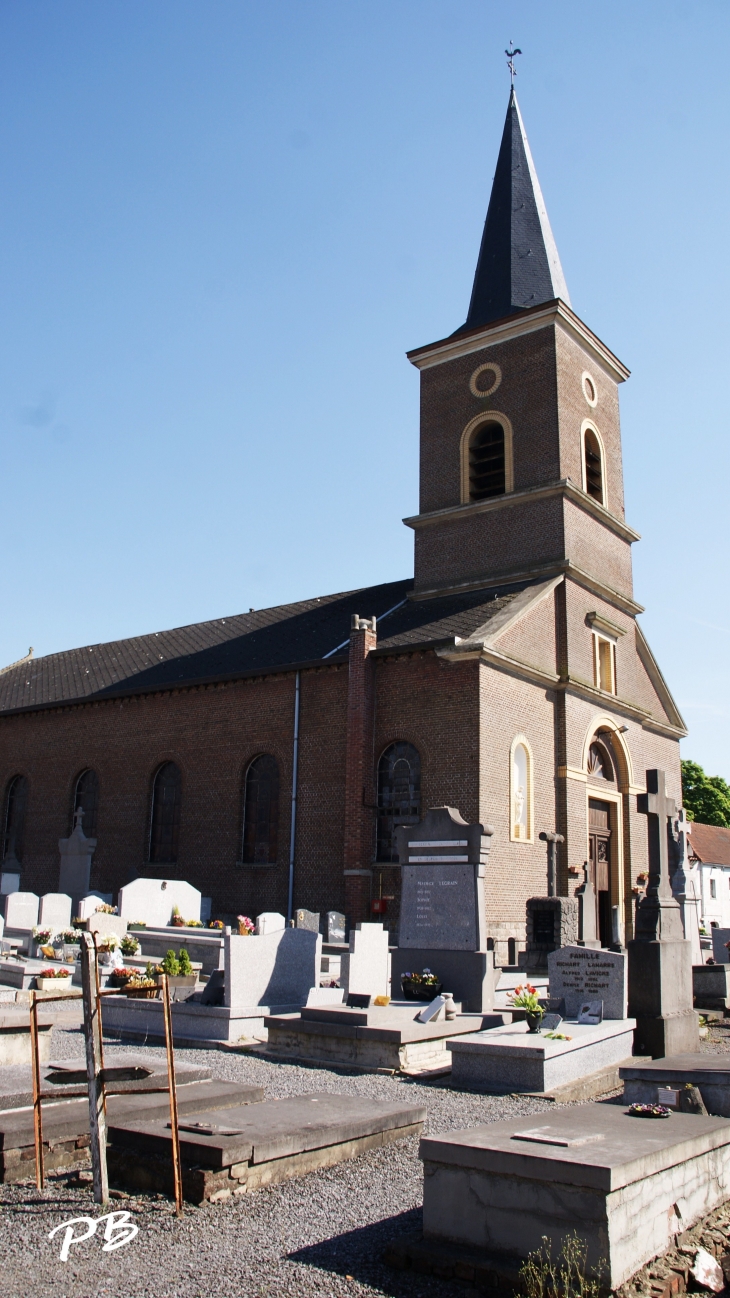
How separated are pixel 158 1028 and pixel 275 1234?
6984mm

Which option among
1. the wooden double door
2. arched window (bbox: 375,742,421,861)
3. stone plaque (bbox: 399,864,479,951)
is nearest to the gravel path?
stone plaque (bbox: 399,864,479,951)

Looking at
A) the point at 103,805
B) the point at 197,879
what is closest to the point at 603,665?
the point at 197,879

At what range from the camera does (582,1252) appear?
409 cm

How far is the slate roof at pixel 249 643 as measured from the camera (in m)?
22.4

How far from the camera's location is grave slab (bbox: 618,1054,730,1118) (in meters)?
7.00

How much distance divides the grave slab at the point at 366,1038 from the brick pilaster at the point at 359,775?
937 centimetres

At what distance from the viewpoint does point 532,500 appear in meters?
23.6

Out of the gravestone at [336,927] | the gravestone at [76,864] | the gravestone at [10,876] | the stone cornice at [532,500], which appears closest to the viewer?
the gravestone at [336,927]

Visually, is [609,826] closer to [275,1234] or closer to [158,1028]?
[158,1028]

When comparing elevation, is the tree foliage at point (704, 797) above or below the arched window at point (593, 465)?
below

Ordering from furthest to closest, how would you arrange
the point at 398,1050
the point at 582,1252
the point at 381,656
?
the point at 381,656, the point at 398,1050, the point at 582,1252

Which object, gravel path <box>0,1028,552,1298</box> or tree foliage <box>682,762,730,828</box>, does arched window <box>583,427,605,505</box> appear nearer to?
gravel path <box>0,1028,552,1298</box>

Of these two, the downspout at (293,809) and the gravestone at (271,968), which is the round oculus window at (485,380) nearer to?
the downspout at (293,809)

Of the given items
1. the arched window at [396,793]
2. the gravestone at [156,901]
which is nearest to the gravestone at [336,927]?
the arched window at [396,793]
